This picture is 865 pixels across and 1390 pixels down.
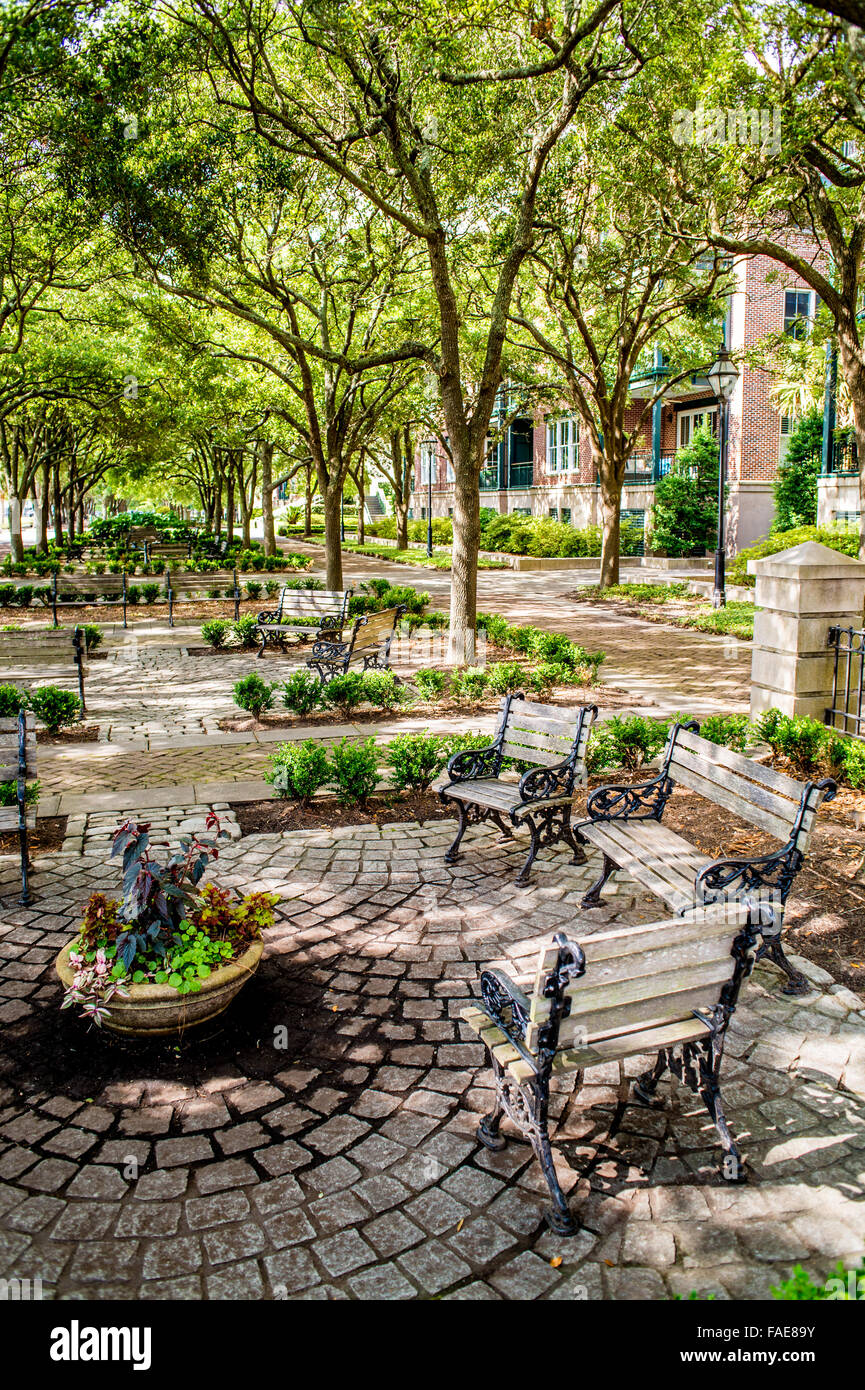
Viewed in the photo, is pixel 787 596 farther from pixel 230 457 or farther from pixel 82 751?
pixel 230 457

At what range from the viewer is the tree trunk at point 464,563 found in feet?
40.7

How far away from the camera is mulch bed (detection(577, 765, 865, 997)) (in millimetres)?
5066

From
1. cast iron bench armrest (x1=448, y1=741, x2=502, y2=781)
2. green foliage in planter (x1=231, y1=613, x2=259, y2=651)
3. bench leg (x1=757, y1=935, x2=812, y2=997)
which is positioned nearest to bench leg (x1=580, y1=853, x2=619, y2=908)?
bench leg (x1=757, y1=935, x2=812, y2=997)

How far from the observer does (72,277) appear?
21.2 meters

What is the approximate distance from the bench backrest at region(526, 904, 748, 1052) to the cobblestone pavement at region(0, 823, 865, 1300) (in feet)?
1.81

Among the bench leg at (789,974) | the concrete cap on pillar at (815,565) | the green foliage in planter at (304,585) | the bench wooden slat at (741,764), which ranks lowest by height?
the bench leg at (789,974)

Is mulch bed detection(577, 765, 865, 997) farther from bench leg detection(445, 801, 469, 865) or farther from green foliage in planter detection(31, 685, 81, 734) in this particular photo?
green foliage in planter detection(31, 685, 81, 734)

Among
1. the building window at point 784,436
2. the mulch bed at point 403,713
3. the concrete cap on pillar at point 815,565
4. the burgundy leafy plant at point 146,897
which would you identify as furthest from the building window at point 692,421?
the burgundy leafy plant at point 146,897

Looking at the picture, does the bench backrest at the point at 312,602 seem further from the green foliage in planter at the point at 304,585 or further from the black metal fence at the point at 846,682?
the black metal fence at the point at 846,682

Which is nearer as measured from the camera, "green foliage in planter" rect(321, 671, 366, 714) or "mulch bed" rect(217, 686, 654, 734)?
"green foliage in planter" rect(321, 671, 366, 714)

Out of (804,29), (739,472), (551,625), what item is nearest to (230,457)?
(739,472)

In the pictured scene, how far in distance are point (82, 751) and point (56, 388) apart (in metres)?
21.7

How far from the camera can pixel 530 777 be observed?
623 centimetres

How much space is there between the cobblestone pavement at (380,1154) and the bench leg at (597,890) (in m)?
0.53
